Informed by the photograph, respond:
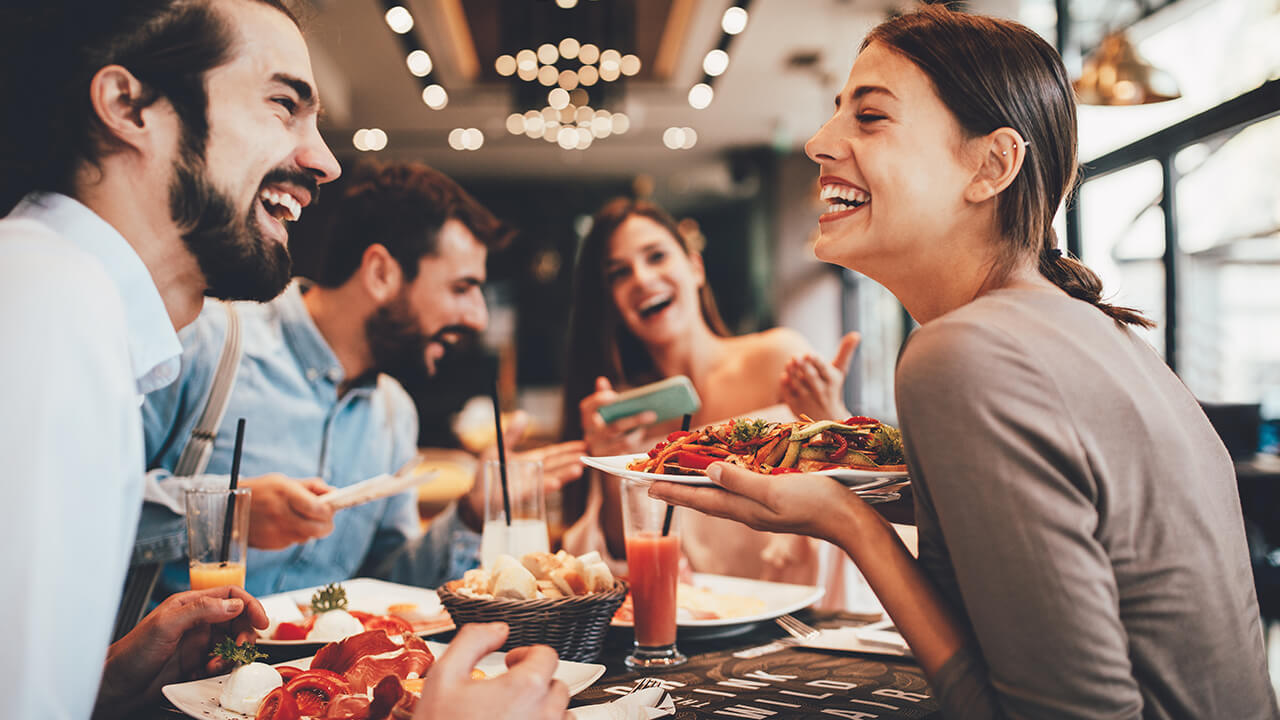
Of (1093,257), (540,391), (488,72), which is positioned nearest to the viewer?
(1093,257)

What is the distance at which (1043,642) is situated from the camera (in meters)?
0.93

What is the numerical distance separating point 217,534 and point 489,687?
0.89m

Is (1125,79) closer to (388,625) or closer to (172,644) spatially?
(388,625)

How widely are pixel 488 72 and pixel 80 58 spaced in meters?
6.76

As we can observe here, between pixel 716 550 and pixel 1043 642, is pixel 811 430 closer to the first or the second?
pixel 1043 642

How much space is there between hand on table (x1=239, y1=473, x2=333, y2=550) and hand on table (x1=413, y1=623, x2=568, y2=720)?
108 centimetres

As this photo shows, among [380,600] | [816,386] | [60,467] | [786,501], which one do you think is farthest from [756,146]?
[60,467]

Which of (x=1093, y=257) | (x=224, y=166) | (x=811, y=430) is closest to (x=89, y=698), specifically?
(x=224, y=166)

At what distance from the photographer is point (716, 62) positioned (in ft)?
20.5

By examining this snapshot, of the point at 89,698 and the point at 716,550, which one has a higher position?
the point at 89,698

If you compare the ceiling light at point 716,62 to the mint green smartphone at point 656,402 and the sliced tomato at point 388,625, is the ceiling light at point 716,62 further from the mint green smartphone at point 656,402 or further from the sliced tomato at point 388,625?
the sliced tomato at point 388,625

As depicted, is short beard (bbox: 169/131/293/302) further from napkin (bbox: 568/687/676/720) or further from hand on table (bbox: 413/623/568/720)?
napkin (bbox: 568/687/676/720)

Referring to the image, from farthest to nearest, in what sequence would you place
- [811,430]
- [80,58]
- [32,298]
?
1. [811,430]
2. [80,58]
3. [32,298]

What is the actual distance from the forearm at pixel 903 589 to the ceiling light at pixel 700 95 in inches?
259
